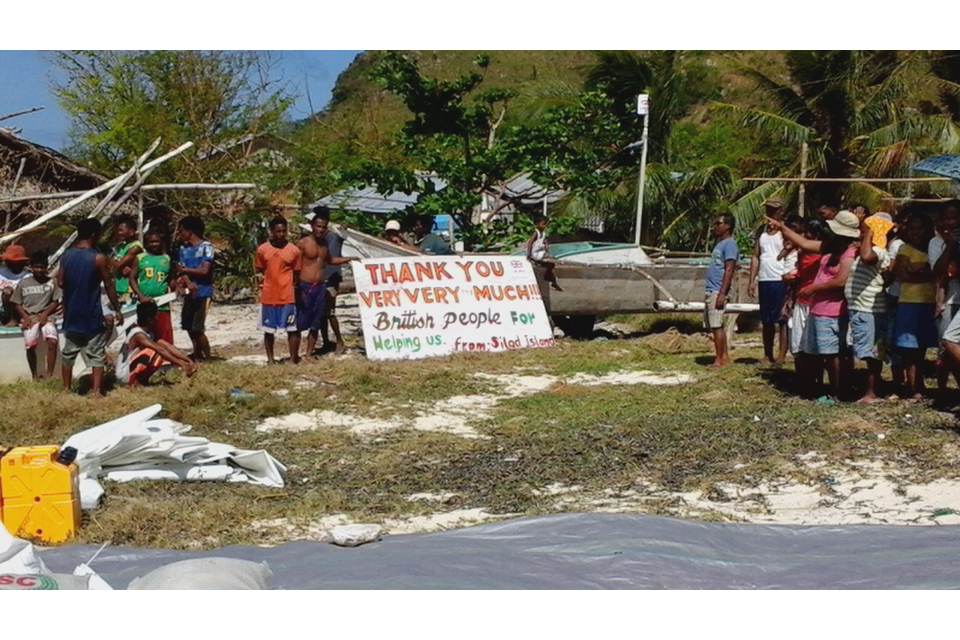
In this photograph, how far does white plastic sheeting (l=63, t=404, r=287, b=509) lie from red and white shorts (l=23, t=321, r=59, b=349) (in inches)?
159

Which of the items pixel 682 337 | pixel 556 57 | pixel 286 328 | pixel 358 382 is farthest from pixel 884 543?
pixel 556 57

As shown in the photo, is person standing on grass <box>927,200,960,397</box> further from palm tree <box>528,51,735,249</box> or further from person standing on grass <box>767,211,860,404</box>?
palm tree <box>528,51,735,249</box>

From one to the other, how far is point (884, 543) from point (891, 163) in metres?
16.5

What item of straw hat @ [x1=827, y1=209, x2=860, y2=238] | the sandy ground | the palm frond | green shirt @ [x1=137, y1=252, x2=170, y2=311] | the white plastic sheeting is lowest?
the sandy ground

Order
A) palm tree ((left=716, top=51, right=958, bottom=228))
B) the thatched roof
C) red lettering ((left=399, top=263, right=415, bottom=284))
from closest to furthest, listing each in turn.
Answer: red lettering ((left=399, top=263, right=415, bottom=284)), the thatched roof, palm tree ((left=716, top=51, right=958, bottom=228))

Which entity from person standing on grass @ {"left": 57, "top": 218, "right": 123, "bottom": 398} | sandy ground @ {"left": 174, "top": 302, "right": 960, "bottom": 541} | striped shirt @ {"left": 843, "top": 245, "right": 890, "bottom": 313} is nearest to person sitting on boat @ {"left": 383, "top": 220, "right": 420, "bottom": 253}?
person standing on grass @ {"left": 57, "top": 218, "right": 123, "bottom": 398}

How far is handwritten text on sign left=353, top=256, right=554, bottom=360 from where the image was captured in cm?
1304

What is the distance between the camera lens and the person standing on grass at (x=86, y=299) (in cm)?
958

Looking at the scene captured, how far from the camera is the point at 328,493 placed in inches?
265

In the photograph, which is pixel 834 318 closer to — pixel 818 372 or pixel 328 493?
pixel 818 372

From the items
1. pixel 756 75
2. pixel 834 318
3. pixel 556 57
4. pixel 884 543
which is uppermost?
pixel 556 57

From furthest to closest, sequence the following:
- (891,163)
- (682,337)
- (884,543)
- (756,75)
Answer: (756,75), (891,163), (682,337), (884,543)

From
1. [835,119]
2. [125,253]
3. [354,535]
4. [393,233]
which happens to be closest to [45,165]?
[393,233]

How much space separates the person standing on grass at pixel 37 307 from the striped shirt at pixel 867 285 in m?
7.30
